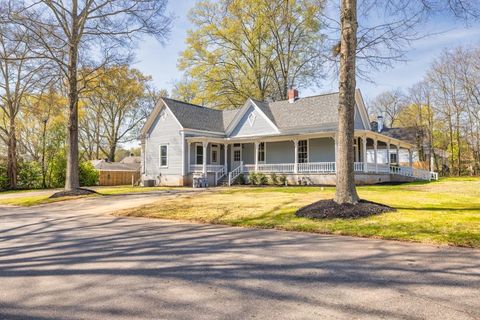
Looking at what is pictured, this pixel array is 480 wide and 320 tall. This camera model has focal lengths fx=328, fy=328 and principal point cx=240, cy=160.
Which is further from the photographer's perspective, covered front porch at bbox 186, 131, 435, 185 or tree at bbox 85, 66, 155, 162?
tree at bbox 85, 66, 155, 162

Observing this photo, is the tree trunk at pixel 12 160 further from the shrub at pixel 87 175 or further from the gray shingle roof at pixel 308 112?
the gray shingle roof at pixel 308 112

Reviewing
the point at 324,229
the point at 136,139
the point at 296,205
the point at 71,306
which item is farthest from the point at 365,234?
the point at 136,139

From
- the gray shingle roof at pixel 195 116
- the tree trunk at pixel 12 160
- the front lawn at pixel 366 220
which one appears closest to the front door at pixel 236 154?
the gray shingle roof at pixel 195 116

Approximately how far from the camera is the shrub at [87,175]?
29641 millimetres

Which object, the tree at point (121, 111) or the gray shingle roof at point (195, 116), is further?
the tree at point (121, 111)

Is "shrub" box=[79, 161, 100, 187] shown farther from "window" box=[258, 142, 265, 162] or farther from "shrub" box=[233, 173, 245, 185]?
"window" box=[258, 142, 265, 162]

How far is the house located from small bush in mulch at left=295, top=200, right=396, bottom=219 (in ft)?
42.1

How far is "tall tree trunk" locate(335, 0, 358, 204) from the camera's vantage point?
8.66 meters

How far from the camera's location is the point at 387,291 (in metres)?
3.60

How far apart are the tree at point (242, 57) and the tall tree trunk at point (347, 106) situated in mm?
26524

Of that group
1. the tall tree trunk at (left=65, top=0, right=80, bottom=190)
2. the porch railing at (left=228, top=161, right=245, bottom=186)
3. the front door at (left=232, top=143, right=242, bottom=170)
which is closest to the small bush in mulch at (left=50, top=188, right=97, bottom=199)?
the tall tree trunk at (left=65, top=0, right=80, bottom=190)

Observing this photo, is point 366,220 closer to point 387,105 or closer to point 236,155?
point 236,155

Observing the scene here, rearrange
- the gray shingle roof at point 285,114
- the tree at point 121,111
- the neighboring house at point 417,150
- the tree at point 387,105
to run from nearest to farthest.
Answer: the gray shingle roof at point 285,114
the neighboring house at point 417,150
the tree at point 121,111
the tree at point 387,105

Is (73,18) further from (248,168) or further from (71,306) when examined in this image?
(71,306)
